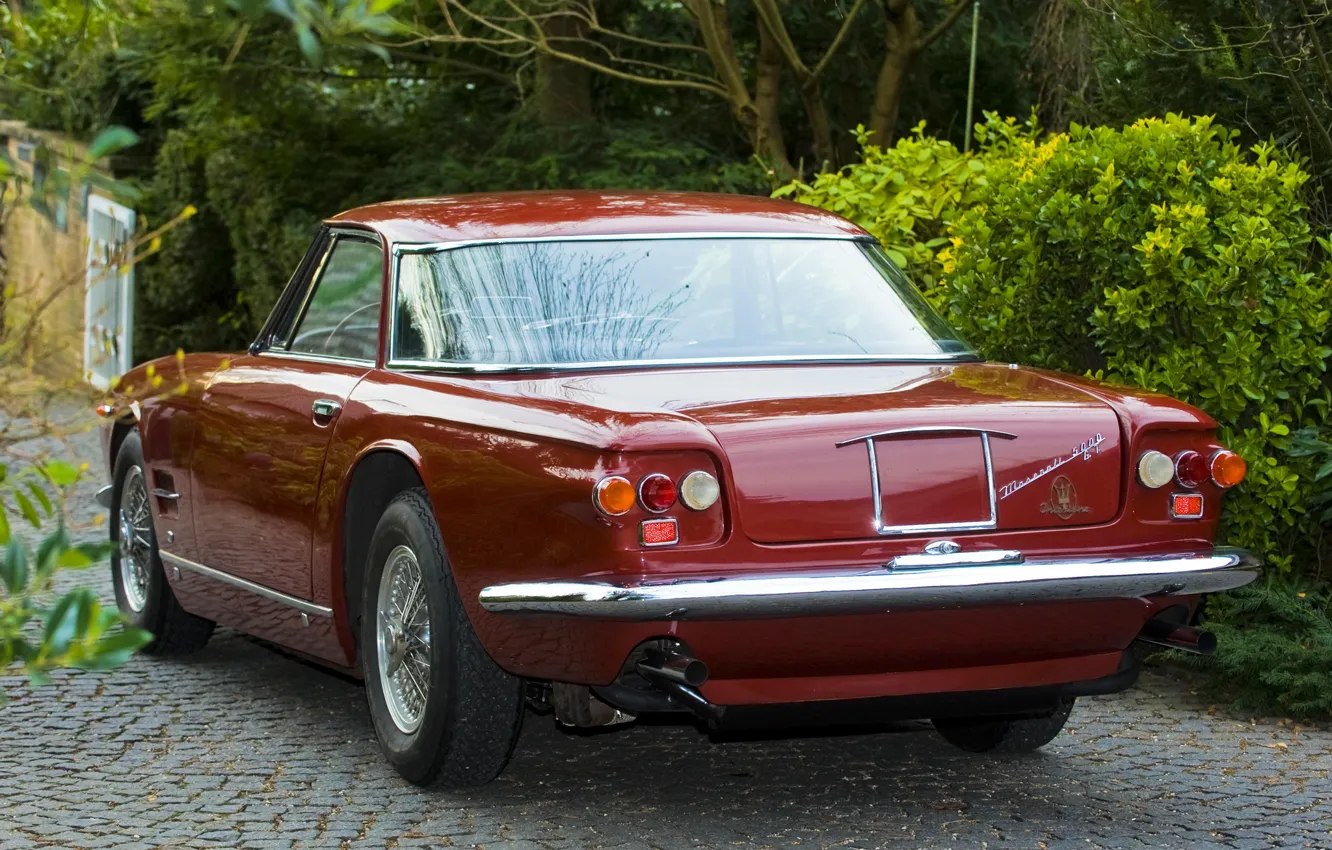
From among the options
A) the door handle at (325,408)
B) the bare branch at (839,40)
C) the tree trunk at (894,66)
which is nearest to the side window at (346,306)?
the door handle at (325,408)

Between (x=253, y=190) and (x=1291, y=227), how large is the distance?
10459mm

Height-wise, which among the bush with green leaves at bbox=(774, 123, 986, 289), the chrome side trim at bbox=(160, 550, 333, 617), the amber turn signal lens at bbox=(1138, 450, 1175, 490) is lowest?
the chrome side trim at bbox=(160, 550, 333, 617)

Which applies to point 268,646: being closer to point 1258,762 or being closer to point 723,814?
point 723,814

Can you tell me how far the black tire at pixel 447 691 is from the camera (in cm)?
505

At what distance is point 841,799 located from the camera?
5332mm

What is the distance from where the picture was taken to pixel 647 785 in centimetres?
551

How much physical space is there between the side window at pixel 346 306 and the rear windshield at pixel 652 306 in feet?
0.76

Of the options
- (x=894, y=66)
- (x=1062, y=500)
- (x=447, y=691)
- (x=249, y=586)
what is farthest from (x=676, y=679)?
(x=894, y=66)

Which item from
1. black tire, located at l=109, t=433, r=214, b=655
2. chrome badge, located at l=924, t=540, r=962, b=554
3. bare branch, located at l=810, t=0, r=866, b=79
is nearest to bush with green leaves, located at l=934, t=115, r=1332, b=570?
chrome badge, located at l=924, t=540, r=962, b=554

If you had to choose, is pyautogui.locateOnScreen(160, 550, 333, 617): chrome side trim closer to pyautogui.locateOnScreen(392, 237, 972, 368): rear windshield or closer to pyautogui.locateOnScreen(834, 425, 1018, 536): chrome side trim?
pyautogui.locateOnScreen(392, 237, 972, 368): rear windshield

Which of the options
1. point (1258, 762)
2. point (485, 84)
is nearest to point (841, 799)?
point (1258, 762)

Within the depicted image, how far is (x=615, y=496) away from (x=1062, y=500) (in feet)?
3.76

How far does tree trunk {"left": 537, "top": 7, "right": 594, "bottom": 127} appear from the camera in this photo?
13914mm

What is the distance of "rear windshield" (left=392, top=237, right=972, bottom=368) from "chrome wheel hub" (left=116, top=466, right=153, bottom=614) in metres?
2.10
